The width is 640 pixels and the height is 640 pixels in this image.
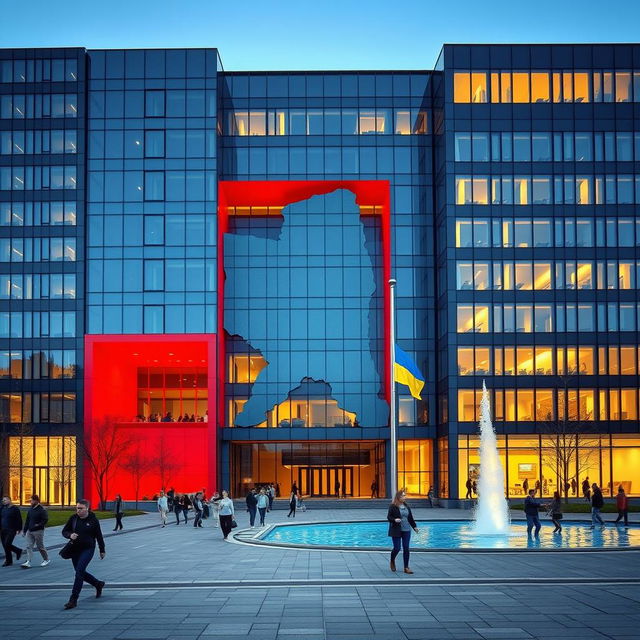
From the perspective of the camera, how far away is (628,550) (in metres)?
24.6

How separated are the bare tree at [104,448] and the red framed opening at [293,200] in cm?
765

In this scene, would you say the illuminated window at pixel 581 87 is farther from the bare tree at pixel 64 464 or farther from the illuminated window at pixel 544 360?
the bare tree at pixel 64 464

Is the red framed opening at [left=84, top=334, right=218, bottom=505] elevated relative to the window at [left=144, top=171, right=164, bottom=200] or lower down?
lower down

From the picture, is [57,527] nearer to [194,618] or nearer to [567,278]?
[194,618]

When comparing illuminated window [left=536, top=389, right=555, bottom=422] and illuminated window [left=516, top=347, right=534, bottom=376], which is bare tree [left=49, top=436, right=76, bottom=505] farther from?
illuminated window [left=536, top=389, right=555, bottom=422]

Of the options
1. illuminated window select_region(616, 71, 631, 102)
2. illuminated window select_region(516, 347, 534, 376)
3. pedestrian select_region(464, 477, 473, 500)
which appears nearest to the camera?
pedestrian select_region(464, 477, 473, 500)

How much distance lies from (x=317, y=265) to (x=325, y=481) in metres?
17.2

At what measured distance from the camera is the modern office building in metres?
60.9

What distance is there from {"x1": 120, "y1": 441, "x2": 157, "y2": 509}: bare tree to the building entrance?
1184cm

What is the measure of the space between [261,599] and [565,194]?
52.0m

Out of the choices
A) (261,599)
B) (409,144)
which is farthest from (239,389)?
(261,599)

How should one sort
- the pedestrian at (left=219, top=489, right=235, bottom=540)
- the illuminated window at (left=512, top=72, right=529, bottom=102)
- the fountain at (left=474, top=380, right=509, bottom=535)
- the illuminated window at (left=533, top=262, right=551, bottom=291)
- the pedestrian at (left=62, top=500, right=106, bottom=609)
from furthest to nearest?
the illuminated window at (left=512, top=72, right=529, bottom=102) < the illuminated window at (left=533, top=262, right=551, bottom=291) < the fountain at (left=474, top=380, right=509, bottom=535) < the pedestrian at (left=219, top=489, right=235, bottom=540) < the pedestrian at (left=62, top=500, right=106, bottom=609)

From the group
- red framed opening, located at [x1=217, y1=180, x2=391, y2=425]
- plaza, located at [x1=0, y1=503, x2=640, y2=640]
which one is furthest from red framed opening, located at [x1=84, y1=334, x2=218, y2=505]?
plaza, located at [x1=0, y1=503, x2=640, y2=640]

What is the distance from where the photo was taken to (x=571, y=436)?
57625 mm
